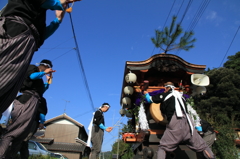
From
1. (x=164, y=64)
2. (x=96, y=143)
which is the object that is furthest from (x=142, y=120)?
(x=164, y=64)

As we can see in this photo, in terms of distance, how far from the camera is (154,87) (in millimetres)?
5109

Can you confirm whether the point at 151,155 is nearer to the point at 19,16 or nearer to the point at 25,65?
the point at 25,65

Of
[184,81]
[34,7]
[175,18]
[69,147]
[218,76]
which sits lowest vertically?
[69,147]

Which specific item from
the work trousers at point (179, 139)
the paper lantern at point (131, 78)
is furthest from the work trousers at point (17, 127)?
the paper lantern at point (131, 78)

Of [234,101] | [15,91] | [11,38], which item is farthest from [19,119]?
[234,101]

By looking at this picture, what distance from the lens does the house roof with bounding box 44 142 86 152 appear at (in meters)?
19.6

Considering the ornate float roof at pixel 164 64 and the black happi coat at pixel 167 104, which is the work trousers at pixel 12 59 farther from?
the ornate float roof at pixel 164 64

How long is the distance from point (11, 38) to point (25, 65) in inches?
8.7

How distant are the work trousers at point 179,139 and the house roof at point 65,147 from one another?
18.6 meters

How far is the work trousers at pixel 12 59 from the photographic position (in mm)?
→ 1185

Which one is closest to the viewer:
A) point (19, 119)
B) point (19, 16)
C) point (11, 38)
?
point (11, 38)

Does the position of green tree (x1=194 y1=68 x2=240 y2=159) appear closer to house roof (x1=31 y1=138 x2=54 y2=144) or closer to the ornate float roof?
the ornate float roof

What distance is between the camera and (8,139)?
6.05ft

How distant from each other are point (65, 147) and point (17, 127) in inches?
812
